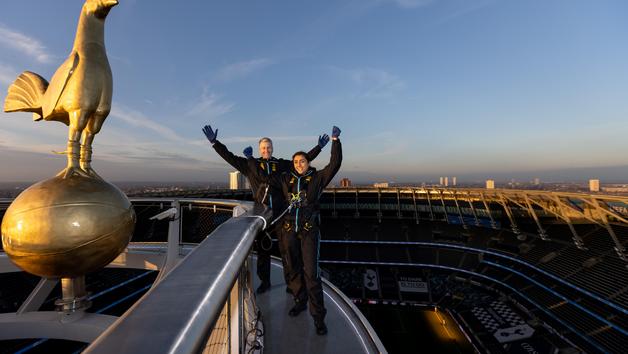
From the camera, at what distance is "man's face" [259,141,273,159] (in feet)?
13.7

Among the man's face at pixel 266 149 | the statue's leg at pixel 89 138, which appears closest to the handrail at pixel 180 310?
the statue's leg at pixel 89 138

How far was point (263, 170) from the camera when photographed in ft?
13.2

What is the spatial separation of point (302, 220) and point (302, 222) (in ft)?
0.08

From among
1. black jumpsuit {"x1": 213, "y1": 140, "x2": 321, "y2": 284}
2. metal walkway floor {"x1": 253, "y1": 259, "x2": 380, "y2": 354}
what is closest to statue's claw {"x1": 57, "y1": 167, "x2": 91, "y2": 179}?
black jumpsuit {"x1": 213, "y1": 140, "x2": 321, "y2": 284}

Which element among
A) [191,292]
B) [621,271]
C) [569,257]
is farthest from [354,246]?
[191,292]

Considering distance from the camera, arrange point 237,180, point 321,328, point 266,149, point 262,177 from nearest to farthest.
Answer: point 321,328
point 262,177
point 266,149
point 237,180

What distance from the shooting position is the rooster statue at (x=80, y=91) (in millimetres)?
2496

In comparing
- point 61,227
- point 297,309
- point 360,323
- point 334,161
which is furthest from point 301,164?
point 61,227

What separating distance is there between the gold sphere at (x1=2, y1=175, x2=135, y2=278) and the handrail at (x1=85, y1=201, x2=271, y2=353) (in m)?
1.79

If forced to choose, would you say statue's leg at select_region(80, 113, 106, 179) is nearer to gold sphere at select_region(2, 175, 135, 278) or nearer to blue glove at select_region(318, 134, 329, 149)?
gold sphere at select_region(2, 175, 135, 278)

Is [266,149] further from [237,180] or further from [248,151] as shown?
[237,180]

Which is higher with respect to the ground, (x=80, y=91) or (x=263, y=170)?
(x=80, y=91)

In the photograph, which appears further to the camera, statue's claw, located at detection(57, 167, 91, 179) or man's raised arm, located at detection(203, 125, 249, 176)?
man's raised arm, located at detection(203, 125, 249, 176)

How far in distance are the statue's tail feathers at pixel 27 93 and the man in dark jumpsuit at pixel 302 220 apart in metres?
2.56
